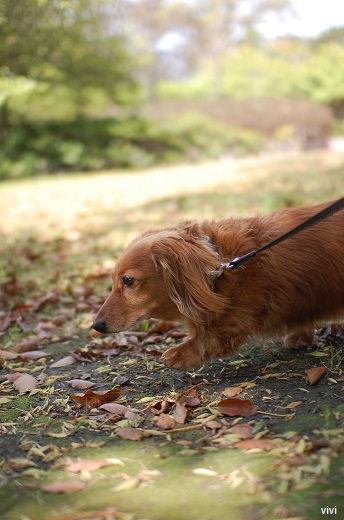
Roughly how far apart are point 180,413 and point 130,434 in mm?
256

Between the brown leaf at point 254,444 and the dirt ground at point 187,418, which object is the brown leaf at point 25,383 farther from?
the brown leaf at point 254,444

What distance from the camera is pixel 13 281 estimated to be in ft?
16.9

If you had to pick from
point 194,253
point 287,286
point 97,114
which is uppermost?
point 97,114

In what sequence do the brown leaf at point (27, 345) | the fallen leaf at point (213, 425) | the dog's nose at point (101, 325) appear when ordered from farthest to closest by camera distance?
the brown leaf at point (27, 345), the dog's nose at point (101, 325), the fallen leaf at point (213, 425)

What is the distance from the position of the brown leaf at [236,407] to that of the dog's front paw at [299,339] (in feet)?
2.56

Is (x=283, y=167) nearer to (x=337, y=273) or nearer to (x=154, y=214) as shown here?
(x=154, y=214)

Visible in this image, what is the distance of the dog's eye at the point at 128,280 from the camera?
116 inches

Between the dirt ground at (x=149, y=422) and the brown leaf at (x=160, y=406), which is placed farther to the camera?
the brown leaf at (x=160, y=406)

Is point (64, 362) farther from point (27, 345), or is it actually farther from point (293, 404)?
point (293, 404)

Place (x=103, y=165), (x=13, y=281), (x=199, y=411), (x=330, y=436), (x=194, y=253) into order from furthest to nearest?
(x=103, y=165)
(x=13, y=281)
(x=194, y=253)
(x=199, y=411)
(x=330, y=436)

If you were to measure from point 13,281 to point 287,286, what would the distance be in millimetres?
3021

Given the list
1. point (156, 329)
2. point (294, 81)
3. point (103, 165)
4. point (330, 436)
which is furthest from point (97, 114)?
point (330, 436)

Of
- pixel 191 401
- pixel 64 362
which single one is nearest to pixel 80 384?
pixel 64 362

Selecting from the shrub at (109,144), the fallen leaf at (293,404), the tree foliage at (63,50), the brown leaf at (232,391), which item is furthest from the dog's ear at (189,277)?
the shrub at (109,144)
